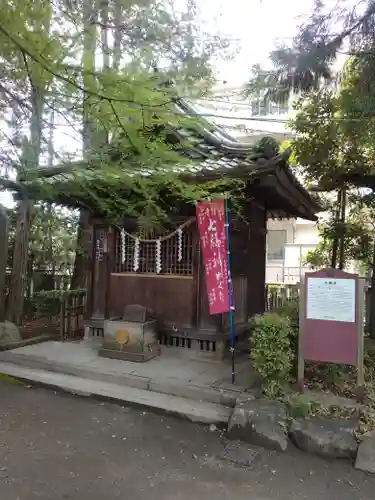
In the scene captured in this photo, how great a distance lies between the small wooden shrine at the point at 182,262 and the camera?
7.72m

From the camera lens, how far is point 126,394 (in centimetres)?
602

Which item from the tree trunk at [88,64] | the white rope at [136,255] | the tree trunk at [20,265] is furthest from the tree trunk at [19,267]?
the tree trunk at [88,64]

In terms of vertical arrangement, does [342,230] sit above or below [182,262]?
above

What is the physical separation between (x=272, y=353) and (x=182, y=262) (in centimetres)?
324

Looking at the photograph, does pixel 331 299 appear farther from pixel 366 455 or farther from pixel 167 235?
pixel 167 235

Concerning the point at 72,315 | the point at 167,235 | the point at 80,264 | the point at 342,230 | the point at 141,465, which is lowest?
the point at 141,465

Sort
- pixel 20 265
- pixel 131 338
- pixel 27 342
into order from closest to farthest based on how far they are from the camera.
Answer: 1. pixel 131 338
2. pixel 27 342
3. pixel 20 265

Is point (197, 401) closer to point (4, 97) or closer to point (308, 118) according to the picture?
point (4, 97)

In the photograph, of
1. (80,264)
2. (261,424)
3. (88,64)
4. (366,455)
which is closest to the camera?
(88,64)

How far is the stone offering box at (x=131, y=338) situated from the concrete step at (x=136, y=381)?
735 mm

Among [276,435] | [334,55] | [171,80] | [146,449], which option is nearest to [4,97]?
[171,80]

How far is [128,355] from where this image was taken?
738 centimetres

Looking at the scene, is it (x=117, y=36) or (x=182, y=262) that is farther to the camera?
(x=182, y=262)

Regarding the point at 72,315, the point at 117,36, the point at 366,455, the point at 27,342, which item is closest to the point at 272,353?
the point at 366,455
